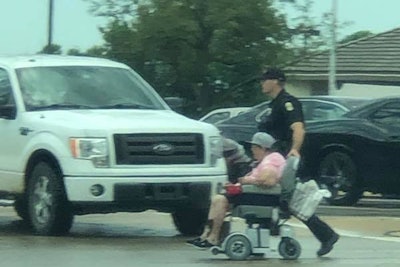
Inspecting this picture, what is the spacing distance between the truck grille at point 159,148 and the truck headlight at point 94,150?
125 millimetres

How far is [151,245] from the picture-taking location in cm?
1223

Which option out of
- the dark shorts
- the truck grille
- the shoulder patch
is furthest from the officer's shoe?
the truck grille

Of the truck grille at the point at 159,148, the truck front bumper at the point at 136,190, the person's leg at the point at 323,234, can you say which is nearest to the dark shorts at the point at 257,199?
the person's leg at the point at 323,234

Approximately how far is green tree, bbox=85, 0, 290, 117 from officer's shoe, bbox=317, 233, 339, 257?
3065 centimetres

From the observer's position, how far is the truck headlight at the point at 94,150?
1232 centimetres

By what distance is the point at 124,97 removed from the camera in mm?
13742

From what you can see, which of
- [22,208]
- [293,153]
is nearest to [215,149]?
[293,153]

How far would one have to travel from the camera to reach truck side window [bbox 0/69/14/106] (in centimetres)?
1342

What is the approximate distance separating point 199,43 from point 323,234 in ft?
104

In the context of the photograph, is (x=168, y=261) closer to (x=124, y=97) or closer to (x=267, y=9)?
(x=124, y=97)

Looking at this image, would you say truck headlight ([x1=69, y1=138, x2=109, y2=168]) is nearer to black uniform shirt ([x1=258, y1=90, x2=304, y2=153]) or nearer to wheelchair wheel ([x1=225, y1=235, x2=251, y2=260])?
black uniform shirt ([x1=258, y1=90, x2=304, y2=153])

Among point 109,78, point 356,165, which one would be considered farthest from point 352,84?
point 109,78

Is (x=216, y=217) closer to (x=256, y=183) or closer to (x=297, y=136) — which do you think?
(x=256, y=183)

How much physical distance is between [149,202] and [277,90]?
5.47 ft
